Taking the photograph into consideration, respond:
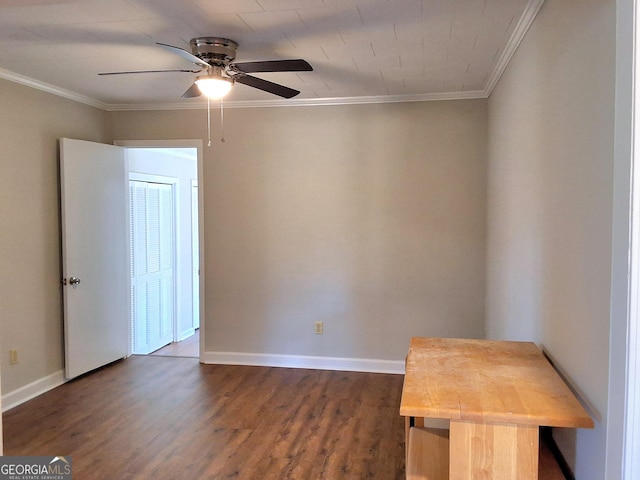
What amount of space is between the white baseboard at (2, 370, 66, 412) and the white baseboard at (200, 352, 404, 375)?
3.95 feet

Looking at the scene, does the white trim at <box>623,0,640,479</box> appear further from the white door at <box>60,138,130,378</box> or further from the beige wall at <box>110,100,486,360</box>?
the white door at <box>60,138,130,378</box>

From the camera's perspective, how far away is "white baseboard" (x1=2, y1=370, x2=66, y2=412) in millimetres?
3400

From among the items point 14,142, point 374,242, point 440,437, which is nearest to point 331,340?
point 374,242

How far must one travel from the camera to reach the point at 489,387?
5.54 ft

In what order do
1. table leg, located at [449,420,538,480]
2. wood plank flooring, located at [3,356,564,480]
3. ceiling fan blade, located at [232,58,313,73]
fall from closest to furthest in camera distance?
table leg, located at [449,420,538,480], ceiling fan blade, located at [232,58,313,73], wood plank flooring, located at [3,356,564,480]

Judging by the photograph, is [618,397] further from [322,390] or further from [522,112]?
[322,390]

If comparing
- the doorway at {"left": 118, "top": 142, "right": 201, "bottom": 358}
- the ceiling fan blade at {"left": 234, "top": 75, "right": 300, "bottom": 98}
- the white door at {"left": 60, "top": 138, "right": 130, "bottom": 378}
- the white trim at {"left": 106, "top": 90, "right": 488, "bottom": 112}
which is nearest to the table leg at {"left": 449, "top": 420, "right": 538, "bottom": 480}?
the ceiling fan blade at {"left": 234, "top": 75, "right": 300, "bottom": 98}

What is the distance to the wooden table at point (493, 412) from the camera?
1.48 metres

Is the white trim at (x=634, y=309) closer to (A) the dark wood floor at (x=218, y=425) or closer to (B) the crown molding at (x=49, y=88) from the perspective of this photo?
(A) the dark wood floor at (x=218, y=425)

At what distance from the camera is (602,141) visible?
141 centimetres

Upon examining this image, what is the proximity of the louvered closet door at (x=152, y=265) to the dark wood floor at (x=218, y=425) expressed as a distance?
3.79 ft

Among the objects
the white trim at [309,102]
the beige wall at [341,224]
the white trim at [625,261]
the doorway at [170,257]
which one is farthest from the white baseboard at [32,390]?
the white trim at [625,261]

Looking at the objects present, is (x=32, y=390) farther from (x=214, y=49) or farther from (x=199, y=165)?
(x=214, y=49)

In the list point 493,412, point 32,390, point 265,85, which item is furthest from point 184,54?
point 32,390
